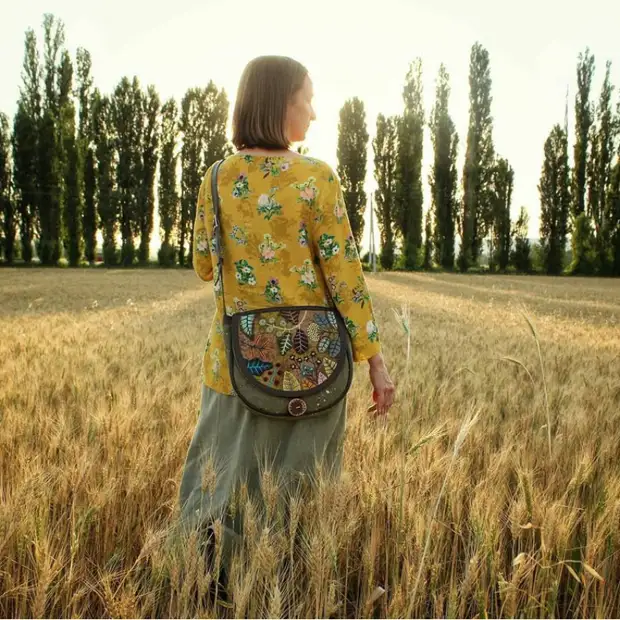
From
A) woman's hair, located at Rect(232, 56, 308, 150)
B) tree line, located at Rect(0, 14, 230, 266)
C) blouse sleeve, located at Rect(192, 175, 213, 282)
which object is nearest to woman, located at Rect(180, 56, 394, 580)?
woman's hair, located at Rect(232, 56, 308, 150)

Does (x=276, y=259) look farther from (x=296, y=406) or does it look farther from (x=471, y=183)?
(x=471, y=183)

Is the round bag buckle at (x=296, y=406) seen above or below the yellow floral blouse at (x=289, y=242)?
below

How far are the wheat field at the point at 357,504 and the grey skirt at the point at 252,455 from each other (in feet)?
0.31

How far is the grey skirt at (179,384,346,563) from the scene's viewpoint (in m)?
1.74

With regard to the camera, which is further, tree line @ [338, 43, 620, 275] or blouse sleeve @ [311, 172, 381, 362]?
tree line @ [338, 43, 620, 275]

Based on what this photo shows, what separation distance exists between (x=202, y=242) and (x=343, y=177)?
37.6 meters

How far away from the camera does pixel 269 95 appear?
1.72 meters

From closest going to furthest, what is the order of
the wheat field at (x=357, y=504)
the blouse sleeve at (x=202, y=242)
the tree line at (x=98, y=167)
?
the wheat field at (x=357, y=504)
the blouse sleeve at (x=202, y=242)
the tree line at (x=98, y=167)

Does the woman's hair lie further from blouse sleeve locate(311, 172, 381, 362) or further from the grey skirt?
the grey skirt

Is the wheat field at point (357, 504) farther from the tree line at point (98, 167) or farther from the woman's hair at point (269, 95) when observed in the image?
the tree line at point (98, 167)

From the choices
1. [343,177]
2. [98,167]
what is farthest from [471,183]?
[98,167]

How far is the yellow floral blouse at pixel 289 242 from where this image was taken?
1.70 m

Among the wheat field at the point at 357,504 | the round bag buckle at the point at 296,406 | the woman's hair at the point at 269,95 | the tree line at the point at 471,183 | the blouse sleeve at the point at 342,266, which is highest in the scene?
the tree line at the point at 471,183

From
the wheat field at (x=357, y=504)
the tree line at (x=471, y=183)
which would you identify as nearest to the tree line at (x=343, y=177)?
the tree line at (x=471, y=183)
